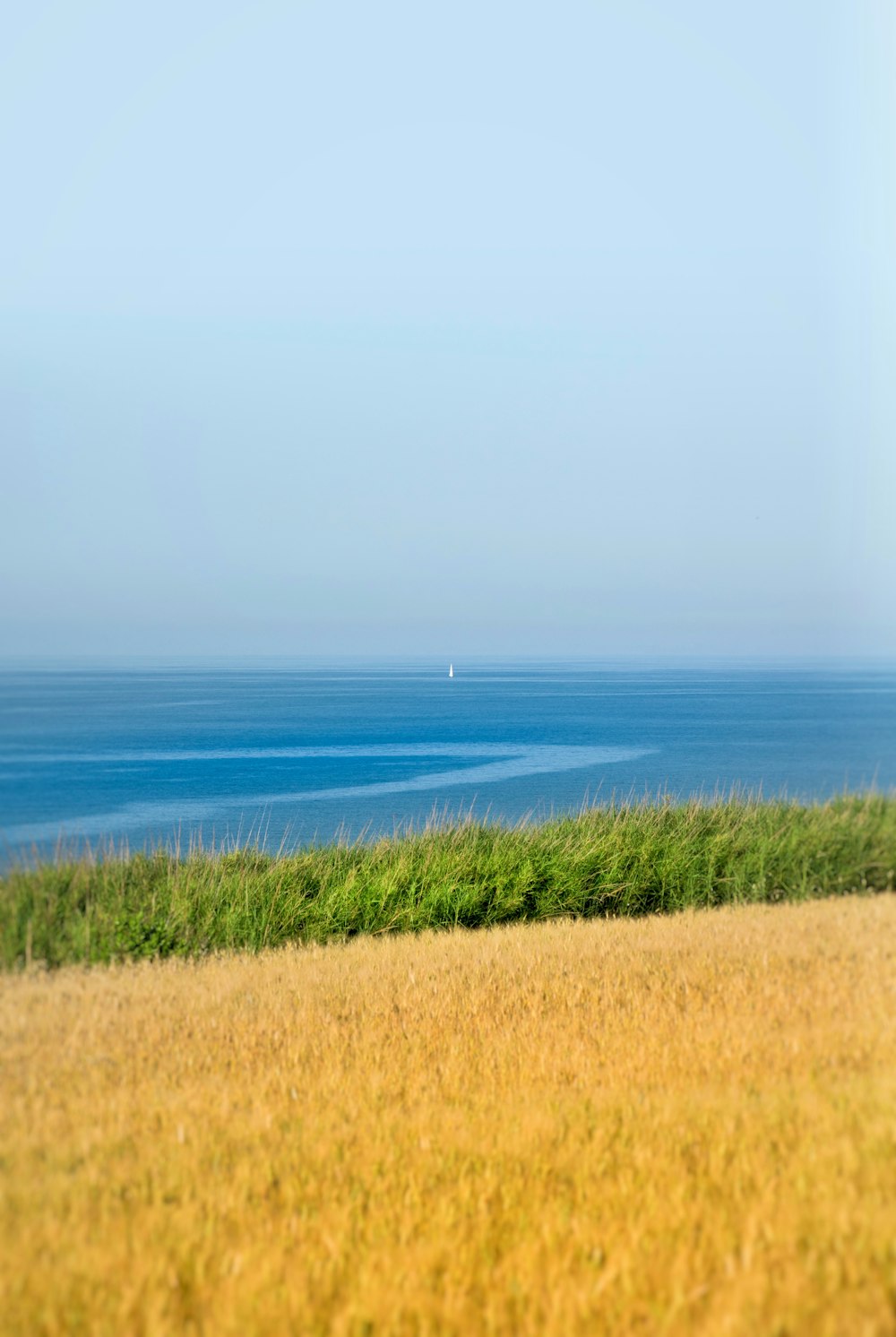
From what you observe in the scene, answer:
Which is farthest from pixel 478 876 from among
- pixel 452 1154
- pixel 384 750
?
pixel 384 750

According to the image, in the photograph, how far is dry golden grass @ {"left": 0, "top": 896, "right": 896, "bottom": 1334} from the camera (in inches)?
138

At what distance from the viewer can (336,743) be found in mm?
81938

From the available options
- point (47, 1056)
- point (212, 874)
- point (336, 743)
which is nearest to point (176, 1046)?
point (47, 1056)

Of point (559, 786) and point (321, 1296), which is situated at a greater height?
point (321, 1296)

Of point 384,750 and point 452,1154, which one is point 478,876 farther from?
point 384,750

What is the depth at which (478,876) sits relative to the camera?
1250 cm

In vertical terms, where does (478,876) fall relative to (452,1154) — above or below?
below

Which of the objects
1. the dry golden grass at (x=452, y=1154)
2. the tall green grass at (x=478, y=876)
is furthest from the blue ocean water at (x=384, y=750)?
the dry golden grass at (x=452, y=1154)

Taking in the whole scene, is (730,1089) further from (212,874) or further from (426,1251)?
(212,874)

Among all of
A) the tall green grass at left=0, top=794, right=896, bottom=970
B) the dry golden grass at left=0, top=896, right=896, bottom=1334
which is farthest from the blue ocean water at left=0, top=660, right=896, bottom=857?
the dry golden grass at left=0, top=896, right=896, bottom=1334

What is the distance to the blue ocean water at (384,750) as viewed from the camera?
631 cm

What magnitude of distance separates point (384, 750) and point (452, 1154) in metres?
71.2

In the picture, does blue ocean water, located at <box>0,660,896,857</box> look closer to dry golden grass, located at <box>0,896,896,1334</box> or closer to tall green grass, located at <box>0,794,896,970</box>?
tall green grass, located at <box>0,794,896,970</box>

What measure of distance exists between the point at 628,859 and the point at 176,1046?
833cm
